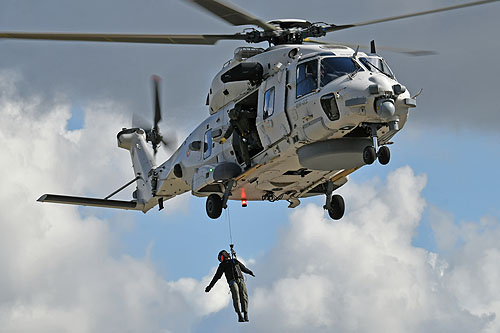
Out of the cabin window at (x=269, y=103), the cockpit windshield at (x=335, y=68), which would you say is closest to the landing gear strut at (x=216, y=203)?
the cabin window at (x=269, y=103)

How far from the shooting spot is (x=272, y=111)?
26922mm

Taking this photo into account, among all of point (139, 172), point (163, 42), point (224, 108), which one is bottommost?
point (139, 172)

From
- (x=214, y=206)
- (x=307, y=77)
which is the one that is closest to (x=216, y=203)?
(x=214, y=206)

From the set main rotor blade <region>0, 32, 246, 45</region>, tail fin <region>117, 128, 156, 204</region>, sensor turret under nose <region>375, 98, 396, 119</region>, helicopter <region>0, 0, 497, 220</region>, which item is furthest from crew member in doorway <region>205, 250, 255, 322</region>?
sensor turret under nose <region>375, 98, 396, 119</region>

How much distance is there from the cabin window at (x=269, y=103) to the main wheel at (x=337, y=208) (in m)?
4.42

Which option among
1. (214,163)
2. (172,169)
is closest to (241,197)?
(214,163)

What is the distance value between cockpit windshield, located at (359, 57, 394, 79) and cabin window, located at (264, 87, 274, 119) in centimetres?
262

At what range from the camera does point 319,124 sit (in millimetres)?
25500

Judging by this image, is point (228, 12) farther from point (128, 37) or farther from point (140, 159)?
point (140, 159)

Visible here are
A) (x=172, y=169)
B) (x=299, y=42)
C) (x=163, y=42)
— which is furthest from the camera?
(x=172, y=169)

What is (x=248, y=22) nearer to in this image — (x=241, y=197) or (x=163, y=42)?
(x=163, y=42)

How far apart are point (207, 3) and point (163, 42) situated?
2.12 m

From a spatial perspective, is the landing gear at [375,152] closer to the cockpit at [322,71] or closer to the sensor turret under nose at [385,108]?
the sensor turret under nose at [385,108]

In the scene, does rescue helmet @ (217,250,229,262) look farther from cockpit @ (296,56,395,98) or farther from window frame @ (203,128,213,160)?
cockpit @ (296,56,395,98)
